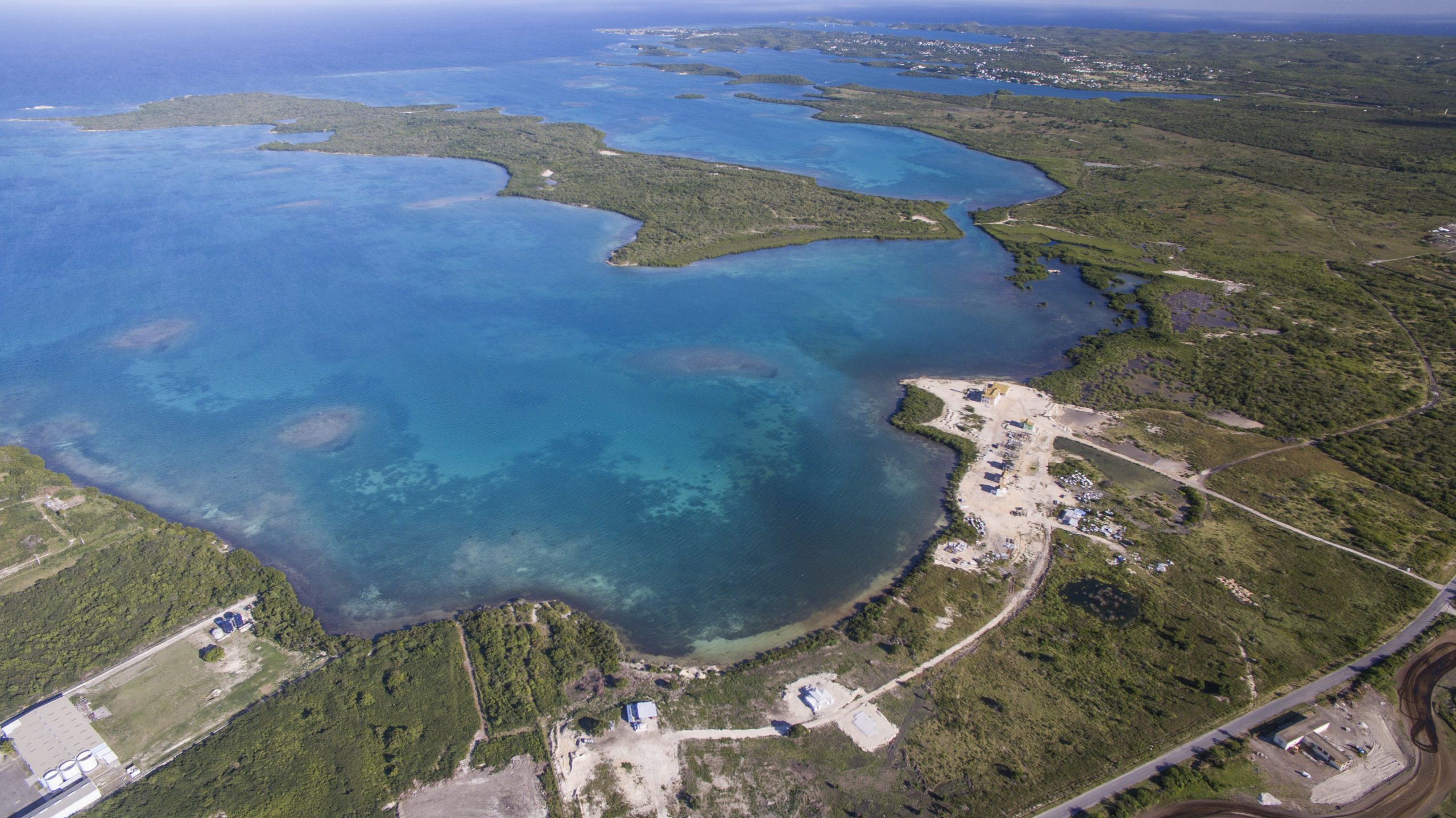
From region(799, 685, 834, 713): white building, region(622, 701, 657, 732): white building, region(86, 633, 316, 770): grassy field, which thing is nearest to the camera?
region(86, 633, 316, 770): grassy field

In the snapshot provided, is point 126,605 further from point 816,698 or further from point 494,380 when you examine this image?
point 816,698

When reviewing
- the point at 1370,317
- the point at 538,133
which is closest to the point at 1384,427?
the point at 1370,317

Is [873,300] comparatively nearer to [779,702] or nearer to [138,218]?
[779,702]

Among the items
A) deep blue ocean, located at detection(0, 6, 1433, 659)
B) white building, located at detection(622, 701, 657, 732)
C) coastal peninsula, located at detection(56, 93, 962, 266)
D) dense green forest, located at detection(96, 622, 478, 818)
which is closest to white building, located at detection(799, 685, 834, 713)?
deep blue ocean, located at detection(0, 6, 1433, 659)

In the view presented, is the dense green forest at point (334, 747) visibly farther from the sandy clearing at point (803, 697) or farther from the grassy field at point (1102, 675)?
the sandy clearing at point (803, 697)

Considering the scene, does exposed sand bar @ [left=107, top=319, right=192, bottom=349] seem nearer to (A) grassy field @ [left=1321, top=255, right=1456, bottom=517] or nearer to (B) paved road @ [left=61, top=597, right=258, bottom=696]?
(B) paved road @ [left=61, top=597, right=258, bottom=696]

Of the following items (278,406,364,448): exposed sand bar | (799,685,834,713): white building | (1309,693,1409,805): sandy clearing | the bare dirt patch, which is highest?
(278,406,364,448): exposed sand bar
